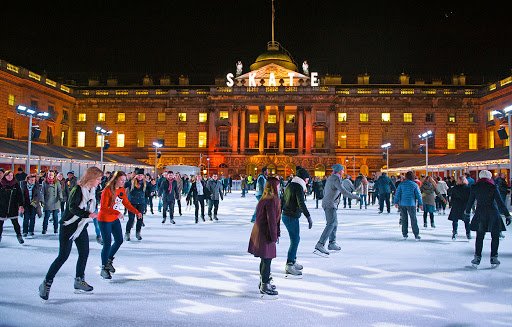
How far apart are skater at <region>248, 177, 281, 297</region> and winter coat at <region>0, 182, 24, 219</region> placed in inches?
301

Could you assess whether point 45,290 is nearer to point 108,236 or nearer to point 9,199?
point 108,236

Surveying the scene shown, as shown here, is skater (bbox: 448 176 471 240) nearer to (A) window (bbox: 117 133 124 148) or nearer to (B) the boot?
(B) the boot

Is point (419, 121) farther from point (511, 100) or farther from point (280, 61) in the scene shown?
point (280, 61)

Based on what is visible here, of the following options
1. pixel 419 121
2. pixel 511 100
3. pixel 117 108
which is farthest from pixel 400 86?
pixel 117 108

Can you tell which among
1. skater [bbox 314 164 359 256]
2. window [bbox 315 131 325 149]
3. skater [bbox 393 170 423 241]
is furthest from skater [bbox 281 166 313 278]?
window [bbox 315 131 325 149]

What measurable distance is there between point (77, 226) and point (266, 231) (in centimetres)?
275

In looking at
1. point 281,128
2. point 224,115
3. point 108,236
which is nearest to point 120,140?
point 224,115

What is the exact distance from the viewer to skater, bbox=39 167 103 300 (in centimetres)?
650

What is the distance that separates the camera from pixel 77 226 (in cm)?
666

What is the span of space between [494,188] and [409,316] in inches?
178

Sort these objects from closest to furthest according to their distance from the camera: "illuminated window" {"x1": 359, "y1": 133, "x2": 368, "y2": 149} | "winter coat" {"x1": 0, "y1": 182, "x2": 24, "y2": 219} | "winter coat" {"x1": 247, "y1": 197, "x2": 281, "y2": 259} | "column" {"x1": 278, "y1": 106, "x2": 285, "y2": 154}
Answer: "winter coat" {"x1": 247, "y1": 197, "x2": 281, "y2": 259}
"winter coat" {"x1": 0, "y1": 182, "x2": 24, "y2": 219}
"column" {"x1": 278, "y1": 106, "x2": 285, "y2": 154}
"illuminated window" {"x1": 359, "y1": 133, "x2": 368, "y2": 149}

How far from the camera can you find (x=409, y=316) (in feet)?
19.2

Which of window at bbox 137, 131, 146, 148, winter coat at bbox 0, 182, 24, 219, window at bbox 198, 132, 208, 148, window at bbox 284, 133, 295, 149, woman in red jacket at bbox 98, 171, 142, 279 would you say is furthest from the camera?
window at bbox 137, 131, 146, 148

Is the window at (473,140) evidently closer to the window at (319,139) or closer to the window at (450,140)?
the window at (450,140)
